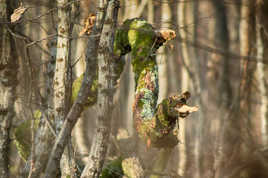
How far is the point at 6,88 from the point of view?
536 cm

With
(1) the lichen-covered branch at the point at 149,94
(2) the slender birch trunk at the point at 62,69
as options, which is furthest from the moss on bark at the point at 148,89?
(2) the slender birch trunk at the point at 62,69

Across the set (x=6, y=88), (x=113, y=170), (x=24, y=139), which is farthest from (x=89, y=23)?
(x=24, y=139)

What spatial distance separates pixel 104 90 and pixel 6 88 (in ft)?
6.16

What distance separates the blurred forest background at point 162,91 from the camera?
15.4ft

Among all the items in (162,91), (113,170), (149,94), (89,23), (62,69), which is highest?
(89,23)

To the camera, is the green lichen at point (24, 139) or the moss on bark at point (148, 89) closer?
the moss on bark at point (148, 89)

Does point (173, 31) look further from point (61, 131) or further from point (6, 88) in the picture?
point (6, 88)

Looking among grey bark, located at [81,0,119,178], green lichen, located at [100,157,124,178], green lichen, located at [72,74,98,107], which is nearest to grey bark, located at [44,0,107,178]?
grey bark, located at [81,0,119,178]

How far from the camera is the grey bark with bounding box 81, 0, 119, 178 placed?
413 centimetres

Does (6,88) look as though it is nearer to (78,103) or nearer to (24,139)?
(24,139)

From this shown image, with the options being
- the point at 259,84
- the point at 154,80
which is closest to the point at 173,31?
the point at 154,80

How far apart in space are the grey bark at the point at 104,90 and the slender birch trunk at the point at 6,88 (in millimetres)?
1691

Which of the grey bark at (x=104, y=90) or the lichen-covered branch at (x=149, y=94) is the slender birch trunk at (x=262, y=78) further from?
the grey bark at (x=104, y=90)

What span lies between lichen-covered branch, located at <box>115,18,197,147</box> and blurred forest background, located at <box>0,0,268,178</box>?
0.88 feet
